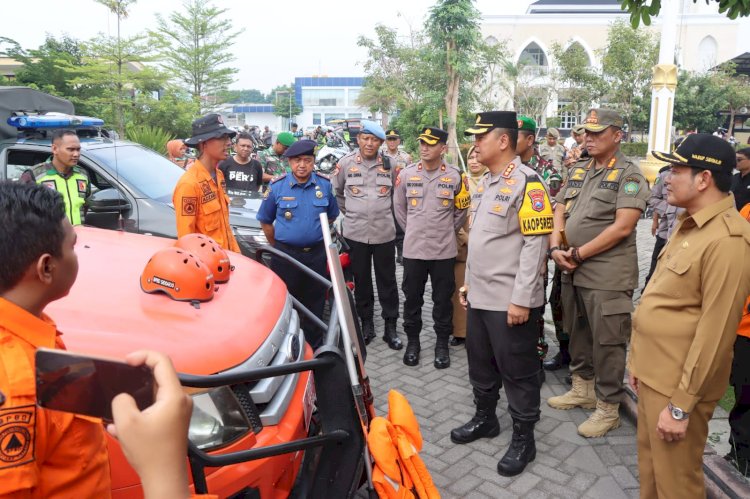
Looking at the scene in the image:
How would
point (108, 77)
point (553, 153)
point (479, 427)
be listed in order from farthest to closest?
point (108, 77)
point (553, 153)
point (479, 427)

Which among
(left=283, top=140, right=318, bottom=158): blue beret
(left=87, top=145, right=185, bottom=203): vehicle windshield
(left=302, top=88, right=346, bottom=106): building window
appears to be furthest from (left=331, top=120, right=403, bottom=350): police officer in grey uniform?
(left=302, top=88, right=346, bottom=106): building window

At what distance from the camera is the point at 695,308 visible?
239 cm

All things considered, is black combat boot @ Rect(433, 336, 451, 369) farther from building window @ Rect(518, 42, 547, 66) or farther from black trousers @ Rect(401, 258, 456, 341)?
building window @ Rect(518, 42, 547, 66)

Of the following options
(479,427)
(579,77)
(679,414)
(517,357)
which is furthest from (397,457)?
(579,77)

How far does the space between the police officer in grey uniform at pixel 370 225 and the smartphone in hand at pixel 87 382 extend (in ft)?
14.5

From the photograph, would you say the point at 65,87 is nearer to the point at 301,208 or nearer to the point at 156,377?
the point at 301,208

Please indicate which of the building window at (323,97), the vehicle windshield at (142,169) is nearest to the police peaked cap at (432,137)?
the vehicle windshield at (142,169)

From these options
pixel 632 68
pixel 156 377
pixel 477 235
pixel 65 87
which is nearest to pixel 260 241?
pixel 477 235

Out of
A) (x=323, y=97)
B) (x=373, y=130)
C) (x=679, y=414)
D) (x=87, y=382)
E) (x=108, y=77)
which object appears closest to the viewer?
(x=87, y=382)

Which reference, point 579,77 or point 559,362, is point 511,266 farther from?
point 579,77

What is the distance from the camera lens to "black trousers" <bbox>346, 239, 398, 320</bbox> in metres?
5.46

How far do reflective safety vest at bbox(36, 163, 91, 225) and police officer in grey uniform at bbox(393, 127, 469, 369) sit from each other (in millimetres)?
2662

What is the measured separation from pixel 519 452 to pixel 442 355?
1.63m

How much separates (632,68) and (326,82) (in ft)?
252
